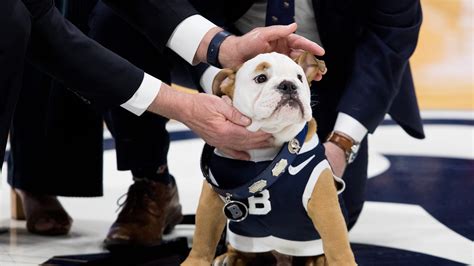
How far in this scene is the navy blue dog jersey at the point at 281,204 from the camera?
139cm

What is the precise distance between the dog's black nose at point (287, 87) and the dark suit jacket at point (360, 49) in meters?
0.41

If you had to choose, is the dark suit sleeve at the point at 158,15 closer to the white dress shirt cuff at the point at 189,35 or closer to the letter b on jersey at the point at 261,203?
the white dress shirt cuff at the point at 189,35

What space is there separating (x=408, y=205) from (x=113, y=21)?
0.79 metres

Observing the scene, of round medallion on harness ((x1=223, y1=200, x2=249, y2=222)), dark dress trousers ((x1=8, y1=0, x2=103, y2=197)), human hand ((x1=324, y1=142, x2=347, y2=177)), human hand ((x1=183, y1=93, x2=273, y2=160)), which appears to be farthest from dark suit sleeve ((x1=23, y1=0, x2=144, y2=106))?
dark dress trousers ((x1=8, y1=0, x2=103, y2=197))

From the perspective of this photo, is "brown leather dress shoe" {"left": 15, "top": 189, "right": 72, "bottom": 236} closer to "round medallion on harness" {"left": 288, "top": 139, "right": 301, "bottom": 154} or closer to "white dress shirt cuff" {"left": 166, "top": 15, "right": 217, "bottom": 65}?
"white dress shirt cuff" {"left": 166, "top": 15, "right": 217, "bottom": 65}

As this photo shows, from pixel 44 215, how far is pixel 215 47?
0.63 metres

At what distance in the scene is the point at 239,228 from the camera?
1486 mm

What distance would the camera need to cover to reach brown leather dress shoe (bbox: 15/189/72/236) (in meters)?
1.93

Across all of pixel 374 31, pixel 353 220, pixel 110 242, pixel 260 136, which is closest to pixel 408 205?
pixel 353 220

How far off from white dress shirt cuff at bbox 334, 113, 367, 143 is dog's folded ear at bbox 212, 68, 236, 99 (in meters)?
0.35

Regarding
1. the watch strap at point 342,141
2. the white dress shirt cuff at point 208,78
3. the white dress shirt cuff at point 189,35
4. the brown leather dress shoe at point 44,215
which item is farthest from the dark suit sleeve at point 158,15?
the brown leather dress shoe at point 44,215

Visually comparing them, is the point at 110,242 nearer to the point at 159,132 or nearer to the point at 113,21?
the point at 159,132

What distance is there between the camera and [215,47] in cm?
154

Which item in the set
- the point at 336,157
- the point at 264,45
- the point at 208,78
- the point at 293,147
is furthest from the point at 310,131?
the point at 208,78
